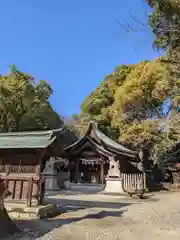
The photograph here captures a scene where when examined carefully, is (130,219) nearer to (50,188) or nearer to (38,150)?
(38,150)

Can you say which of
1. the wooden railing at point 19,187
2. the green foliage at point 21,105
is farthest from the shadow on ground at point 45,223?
the green foliage at point 21,105

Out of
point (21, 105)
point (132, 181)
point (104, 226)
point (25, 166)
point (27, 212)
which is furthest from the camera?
point (21, 105)

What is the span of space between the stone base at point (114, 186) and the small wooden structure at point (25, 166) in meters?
11.0

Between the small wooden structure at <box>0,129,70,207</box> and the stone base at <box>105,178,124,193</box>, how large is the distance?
11028 mm

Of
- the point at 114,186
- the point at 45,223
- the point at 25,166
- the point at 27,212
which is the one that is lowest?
the point at 45,223

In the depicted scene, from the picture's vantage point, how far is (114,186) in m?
22.1

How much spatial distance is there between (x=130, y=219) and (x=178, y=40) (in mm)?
6923

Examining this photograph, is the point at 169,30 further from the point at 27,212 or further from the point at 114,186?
the point at 114,186

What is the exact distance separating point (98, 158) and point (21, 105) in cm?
1191

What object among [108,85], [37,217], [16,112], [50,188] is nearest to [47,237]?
[37,217]

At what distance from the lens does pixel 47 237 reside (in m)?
7.22

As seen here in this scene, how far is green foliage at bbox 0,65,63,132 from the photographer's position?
3031cm

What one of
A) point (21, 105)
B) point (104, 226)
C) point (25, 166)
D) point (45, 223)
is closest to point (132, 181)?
point (25, 166)

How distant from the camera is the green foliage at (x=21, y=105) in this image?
30312mm
